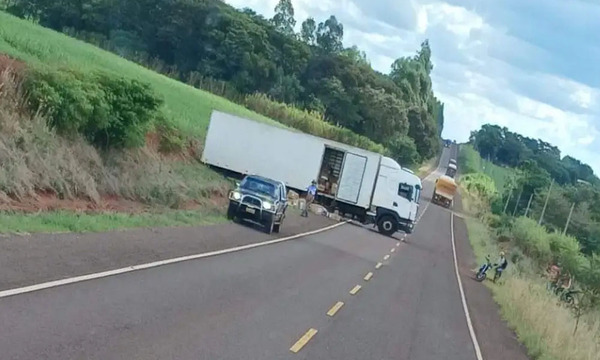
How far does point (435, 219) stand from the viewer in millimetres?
72625

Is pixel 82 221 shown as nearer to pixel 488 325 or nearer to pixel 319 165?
pixel 488 325

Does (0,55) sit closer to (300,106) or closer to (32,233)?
(32,233)

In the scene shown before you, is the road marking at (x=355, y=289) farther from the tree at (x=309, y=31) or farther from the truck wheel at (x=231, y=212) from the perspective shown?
the tree at (x=309, y=31)

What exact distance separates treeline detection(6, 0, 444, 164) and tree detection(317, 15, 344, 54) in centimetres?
2328

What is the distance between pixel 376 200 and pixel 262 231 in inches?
619

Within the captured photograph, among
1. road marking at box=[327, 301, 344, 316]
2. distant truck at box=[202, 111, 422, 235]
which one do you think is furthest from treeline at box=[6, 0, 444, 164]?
road marking at box=[327, 301, 344, 316]

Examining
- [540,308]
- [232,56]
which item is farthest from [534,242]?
[540,308]

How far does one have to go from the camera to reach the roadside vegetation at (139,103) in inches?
882

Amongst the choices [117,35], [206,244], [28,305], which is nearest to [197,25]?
[117,35]

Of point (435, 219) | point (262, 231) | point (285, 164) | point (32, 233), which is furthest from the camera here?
point (435, 219)

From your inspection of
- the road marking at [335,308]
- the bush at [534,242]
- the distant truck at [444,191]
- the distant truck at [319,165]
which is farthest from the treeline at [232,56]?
the road marking at [335,308]

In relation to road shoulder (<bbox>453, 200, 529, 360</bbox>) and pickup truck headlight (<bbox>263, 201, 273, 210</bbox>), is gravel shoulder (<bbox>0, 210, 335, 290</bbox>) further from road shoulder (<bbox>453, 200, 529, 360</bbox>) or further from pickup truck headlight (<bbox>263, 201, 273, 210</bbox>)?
road shoulder (<bbox>453, 200, 529, 360</bbox>)

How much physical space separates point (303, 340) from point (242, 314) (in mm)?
1291

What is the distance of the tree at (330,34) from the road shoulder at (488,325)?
93034 millimetres
